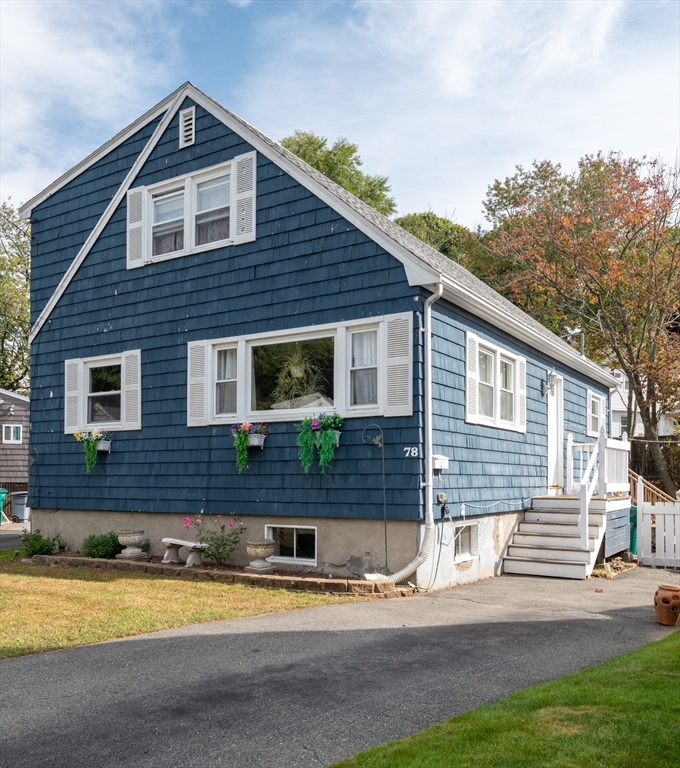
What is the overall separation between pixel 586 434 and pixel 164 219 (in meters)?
10.4

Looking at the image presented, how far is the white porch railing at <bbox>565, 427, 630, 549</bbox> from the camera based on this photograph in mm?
12133

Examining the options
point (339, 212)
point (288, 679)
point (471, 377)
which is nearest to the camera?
point (288, 679)

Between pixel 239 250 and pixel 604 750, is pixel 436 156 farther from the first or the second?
pixel 604 750

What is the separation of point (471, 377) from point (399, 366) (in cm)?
178

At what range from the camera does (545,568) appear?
12031 mm

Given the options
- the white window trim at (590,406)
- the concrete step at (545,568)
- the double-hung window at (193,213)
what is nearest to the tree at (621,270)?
the white window trim at (590,406)

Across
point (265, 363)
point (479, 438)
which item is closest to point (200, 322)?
point (265, 363)

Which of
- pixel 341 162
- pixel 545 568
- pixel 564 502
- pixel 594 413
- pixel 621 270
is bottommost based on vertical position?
pixel 545 568

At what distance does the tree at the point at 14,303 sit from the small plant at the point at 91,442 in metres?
25.0

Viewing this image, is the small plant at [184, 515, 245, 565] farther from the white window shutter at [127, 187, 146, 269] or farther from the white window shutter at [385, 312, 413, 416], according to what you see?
the white window shutter at [127, 187, 146, 269]

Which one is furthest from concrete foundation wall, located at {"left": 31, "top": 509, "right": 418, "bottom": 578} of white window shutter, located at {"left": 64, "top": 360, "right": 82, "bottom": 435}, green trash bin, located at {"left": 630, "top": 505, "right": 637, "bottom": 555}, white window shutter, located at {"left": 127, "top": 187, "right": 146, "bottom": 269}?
green trash bin, located at {"left": 630, "top": 505, "right": 637, "bottom": 555}

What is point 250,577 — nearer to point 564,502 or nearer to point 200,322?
point 200,322

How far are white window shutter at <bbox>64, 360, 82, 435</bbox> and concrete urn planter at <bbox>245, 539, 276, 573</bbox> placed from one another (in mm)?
4878

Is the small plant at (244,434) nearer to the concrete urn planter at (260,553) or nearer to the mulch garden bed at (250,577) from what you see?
the concrete urn planter at (260,553)
